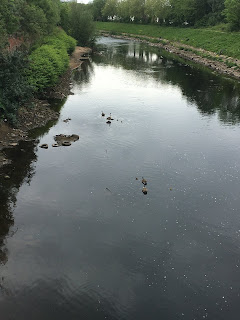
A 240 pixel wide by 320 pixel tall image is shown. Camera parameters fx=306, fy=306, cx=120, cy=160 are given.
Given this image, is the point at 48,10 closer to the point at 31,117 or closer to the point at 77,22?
the point at 77,22

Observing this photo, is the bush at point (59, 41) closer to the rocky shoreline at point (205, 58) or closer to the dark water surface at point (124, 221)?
the dark water surface at point (124, 221)

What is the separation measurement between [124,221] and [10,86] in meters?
19.8

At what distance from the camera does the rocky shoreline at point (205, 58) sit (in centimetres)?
5850

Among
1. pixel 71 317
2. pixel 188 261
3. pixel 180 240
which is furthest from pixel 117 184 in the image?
pixel 71 317

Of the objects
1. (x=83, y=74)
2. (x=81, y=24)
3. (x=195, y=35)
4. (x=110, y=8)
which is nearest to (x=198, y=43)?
(x=195, y=35)

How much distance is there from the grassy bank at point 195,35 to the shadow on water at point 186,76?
7451 mm

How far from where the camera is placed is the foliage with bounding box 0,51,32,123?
3058cm

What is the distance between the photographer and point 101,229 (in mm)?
19219

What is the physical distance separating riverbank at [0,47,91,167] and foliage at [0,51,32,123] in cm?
119

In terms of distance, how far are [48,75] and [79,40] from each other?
47.8 meters

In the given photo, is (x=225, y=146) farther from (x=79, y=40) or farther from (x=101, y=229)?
(x=79, y=40)

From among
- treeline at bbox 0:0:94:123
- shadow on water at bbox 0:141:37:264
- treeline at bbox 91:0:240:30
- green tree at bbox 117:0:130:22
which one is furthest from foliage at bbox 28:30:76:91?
green tree at bbox 117:0:130:22

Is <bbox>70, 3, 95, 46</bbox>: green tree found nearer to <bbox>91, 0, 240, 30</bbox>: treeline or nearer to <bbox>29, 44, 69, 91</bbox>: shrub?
<bbox>91, 0, 240, 30</bbox>: treeline

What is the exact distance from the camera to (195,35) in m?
84.2
